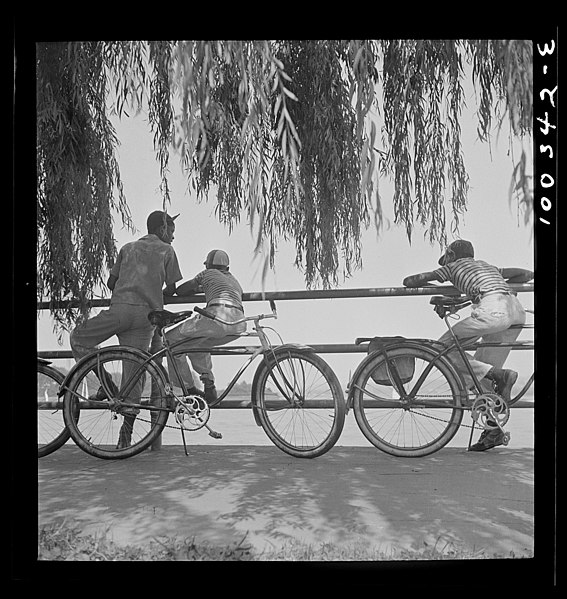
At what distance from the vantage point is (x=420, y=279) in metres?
3.62

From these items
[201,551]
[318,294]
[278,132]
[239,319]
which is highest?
[278,132]

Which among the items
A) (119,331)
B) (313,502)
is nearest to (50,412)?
(119,331)

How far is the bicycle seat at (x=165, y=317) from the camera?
370cm

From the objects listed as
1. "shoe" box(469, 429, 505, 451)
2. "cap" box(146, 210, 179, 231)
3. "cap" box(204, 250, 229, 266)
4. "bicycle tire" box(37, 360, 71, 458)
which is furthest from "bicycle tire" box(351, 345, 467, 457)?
"bicycle tire" box(37, 360, 71, 458)

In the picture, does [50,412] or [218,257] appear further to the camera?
[50,412]

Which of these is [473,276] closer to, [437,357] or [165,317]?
[437,357]

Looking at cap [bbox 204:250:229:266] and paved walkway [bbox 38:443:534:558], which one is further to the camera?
cap [bbox 204:250:229:266]

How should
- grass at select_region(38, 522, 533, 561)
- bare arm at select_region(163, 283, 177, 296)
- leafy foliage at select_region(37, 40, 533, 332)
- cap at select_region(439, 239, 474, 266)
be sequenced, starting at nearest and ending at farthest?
1. grass at select_region(38, 522, 533, 561)
2. leafy foliage at select_region(37, 40, 533, 332)
3. cap at select_region(439, 239, 474, 266)
4. bare arm at select_region(163, 283, 177, 296)

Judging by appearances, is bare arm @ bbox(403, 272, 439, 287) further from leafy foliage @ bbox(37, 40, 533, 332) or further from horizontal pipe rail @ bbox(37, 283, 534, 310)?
leafy foliage @ bbox(37, 40, 533, 332)

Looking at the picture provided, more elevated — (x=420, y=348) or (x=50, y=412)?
(x=420, y=348)

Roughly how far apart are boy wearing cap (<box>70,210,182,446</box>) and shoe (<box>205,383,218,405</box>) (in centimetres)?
Result: 31

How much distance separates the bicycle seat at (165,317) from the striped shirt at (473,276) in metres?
1.13

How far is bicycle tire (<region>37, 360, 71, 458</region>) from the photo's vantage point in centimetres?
363

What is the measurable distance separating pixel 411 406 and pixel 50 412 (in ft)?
5.24
